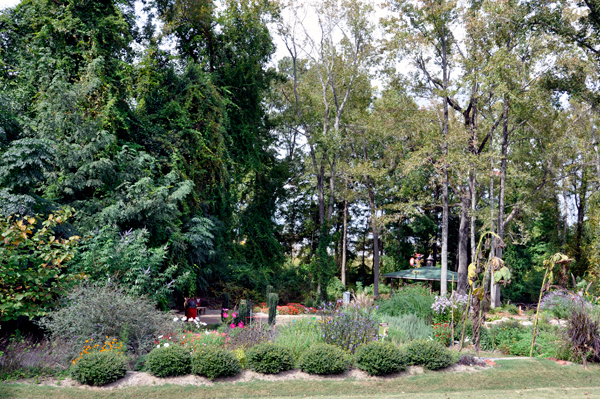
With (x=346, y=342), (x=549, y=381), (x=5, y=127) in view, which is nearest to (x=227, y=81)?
(x=5, y=127)

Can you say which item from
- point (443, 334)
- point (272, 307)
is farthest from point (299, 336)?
point (443, 334)

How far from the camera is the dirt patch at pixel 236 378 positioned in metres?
6.50

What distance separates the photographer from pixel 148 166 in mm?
13484

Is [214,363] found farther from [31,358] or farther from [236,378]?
[31,358]

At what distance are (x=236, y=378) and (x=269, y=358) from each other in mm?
612

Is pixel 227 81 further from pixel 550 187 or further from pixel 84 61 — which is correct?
pixel 550 187

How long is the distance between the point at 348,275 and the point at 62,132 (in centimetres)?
2416

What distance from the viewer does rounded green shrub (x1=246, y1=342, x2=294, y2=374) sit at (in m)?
7.10

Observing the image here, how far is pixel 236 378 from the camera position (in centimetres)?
696

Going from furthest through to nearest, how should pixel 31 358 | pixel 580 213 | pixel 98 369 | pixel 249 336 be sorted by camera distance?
pixel 580 213
pixel 249 336
pixel 31 358
pixel 98 369

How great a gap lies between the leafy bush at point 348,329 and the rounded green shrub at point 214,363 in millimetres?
2049

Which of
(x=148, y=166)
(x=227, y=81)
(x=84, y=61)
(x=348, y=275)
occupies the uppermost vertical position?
(x=227, y=81)

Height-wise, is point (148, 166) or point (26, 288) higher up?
point (148, 166)

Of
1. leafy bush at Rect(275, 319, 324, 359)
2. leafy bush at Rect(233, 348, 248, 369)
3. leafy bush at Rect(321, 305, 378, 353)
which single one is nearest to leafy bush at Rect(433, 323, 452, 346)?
leafy bush at Rect(321, 305, 378, 353)
